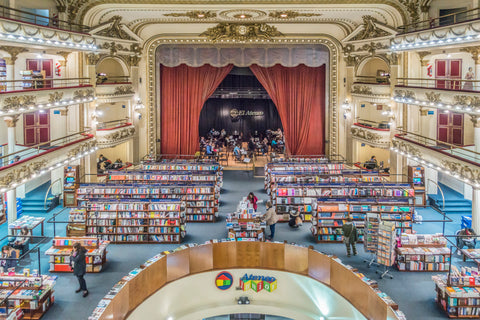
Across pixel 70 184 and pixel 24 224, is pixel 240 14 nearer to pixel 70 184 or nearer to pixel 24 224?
pixel 70 184

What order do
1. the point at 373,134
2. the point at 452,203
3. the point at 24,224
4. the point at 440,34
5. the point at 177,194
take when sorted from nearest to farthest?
the point at 24,224 < the point at 440,34 < the point at 177,194 < the point at 452,203 < the point at 373,134

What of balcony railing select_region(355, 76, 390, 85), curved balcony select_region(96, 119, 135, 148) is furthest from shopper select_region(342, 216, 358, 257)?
curved balcony select_region(96, 119, 135, 148)

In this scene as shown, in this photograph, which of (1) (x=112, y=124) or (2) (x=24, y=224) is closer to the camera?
(2) (x=24, y=224)

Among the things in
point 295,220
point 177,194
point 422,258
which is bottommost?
point 422,258

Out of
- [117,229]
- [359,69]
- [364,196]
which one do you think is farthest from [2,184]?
[359,69]

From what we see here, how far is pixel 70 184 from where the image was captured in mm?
17344

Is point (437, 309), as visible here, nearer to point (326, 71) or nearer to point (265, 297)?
point (265, 297)

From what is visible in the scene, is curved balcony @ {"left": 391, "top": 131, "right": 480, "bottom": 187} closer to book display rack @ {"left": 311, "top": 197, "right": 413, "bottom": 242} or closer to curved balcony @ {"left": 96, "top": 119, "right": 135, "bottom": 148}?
book display rack @ {"left": 311, "top": 197, "right": 413, "bottom": 242}

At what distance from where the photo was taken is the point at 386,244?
37.9 ft

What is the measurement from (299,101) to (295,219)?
35.8ft

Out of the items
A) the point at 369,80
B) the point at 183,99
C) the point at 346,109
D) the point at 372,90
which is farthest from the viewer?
the point at 183,99

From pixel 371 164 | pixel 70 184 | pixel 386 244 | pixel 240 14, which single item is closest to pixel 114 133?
pixel 70 184

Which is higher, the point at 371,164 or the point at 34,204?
the point at 371,164

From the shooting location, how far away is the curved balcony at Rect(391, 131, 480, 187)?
12.9 m
